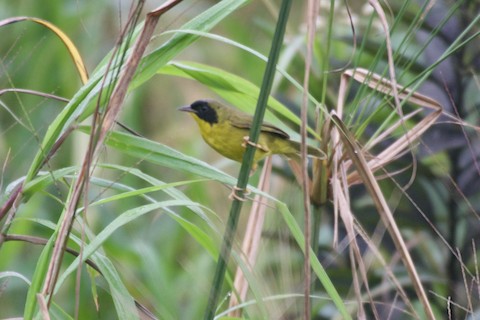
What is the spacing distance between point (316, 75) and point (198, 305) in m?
0.83

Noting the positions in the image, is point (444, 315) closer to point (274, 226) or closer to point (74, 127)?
point (274, 226)

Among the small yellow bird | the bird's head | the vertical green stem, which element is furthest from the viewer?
the bird's head

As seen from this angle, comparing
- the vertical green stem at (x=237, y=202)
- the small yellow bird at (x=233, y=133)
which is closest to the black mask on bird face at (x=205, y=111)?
the small yellow bird at (x=233, y=133)

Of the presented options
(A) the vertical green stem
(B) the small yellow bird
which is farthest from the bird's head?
(A) the vertical green stem

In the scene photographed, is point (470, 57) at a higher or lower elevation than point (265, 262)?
higher

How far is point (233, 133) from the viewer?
2066 millimetres

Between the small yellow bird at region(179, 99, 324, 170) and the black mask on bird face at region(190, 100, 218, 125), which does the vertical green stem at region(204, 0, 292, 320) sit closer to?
the small yellow bird at region(179, 99, 324, 170)

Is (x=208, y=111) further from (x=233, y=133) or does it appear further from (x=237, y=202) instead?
(x=237, y=202)

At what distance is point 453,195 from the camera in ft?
8.12

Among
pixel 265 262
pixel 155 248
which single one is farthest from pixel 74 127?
pixel 155 248

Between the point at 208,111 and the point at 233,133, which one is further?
the point at 208,111

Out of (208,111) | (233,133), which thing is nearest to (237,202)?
(233,133)

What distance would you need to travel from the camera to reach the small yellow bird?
197 cm

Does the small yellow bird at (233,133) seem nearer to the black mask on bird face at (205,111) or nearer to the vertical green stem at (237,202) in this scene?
the black mask on bird face at (205,111)
